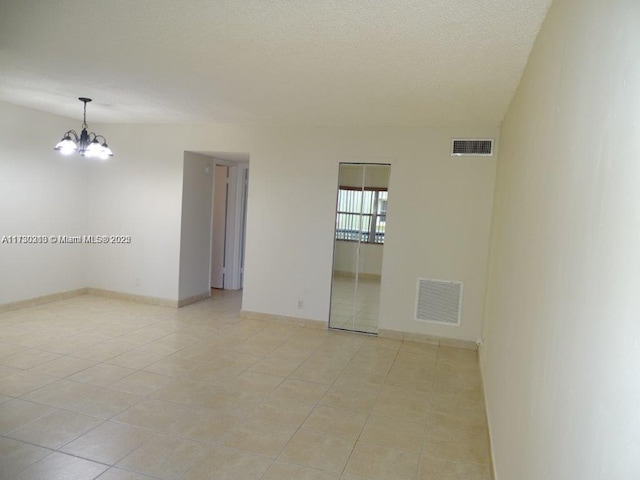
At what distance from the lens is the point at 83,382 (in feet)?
12.0

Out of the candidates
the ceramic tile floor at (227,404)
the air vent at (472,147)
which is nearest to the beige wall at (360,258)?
the ceramic tile floor at (227,404)

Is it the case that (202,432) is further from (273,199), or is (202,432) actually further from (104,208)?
(104,208)

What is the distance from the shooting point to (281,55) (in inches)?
114

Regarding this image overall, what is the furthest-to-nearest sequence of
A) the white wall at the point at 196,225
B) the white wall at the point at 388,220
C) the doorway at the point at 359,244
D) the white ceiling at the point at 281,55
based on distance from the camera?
the white wall at the point at 196,225
the doorway at the point at 359,244
the white wall at the point at 388,220
the white ceiling at the point at 281,55

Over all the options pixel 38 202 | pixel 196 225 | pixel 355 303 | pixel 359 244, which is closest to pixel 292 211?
pixel 359 244

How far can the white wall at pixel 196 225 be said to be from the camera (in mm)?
6152

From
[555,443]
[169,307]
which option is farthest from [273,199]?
[555,443]

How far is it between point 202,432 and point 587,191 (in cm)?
279

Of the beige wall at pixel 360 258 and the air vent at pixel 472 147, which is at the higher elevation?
the air vent at pixel 472 147

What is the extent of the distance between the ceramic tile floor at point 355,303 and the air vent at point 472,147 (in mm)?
1813

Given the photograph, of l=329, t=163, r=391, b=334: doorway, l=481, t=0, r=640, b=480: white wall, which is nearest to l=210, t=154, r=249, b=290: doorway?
l=329, t=163, r=391, b=334: doorway

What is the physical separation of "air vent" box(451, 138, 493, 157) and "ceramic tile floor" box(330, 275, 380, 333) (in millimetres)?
1813

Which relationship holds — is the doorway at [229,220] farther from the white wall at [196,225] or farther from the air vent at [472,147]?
the air vent at [472,147]

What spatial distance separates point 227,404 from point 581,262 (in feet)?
9.68
